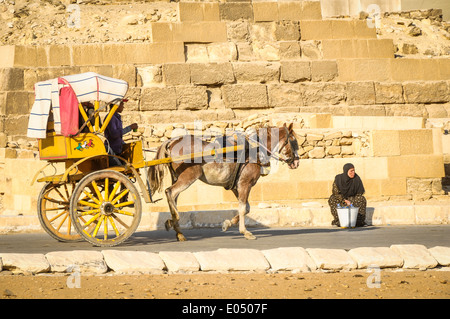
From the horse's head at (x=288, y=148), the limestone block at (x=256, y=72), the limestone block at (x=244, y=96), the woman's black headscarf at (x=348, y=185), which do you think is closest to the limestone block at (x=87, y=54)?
the limestone block at (x=244, y=96)

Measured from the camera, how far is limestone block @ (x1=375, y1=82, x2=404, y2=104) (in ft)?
77.0

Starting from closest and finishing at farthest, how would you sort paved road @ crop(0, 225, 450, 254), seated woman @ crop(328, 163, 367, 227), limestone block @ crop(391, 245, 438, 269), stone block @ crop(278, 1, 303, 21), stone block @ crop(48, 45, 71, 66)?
limestone block @ crop(391, 245, 438, 269) → paved road @ crop(0, 225, 450, 254) → seated woman @ crop(328, 163, 367, 227) → stone block @ crop(48, 45, 71, 66) → stone block @ crop(278, 1, 303, 21)

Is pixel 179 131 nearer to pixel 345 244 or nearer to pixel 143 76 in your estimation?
pixel 143 76

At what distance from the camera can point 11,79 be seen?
22047 mm

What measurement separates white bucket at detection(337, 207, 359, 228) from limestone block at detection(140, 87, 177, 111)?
922 cm

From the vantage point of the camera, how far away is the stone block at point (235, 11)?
2448 centimetres

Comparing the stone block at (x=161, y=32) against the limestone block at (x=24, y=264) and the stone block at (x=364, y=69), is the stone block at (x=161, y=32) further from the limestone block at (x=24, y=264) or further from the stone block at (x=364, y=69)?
the limestone block at (x=24, y=264)

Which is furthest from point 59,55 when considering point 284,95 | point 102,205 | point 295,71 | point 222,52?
point 102,205

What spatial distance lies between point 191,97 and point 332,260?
1395 cm

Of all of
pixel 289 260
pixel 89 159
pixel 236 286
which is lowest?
pixel 236 286

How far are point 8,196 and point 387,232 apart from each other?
9.67m

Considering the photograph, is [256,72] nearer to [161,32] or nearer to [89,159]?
[161,32]

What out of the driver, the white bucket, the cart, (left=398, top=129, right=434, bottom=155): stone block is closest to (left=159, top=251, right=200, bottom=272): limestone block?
the cart

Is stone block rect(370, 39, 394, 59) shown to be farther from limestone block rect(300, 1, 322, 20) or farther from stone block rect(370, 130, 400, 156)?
stone block rect(370, 130, 400, 156)
